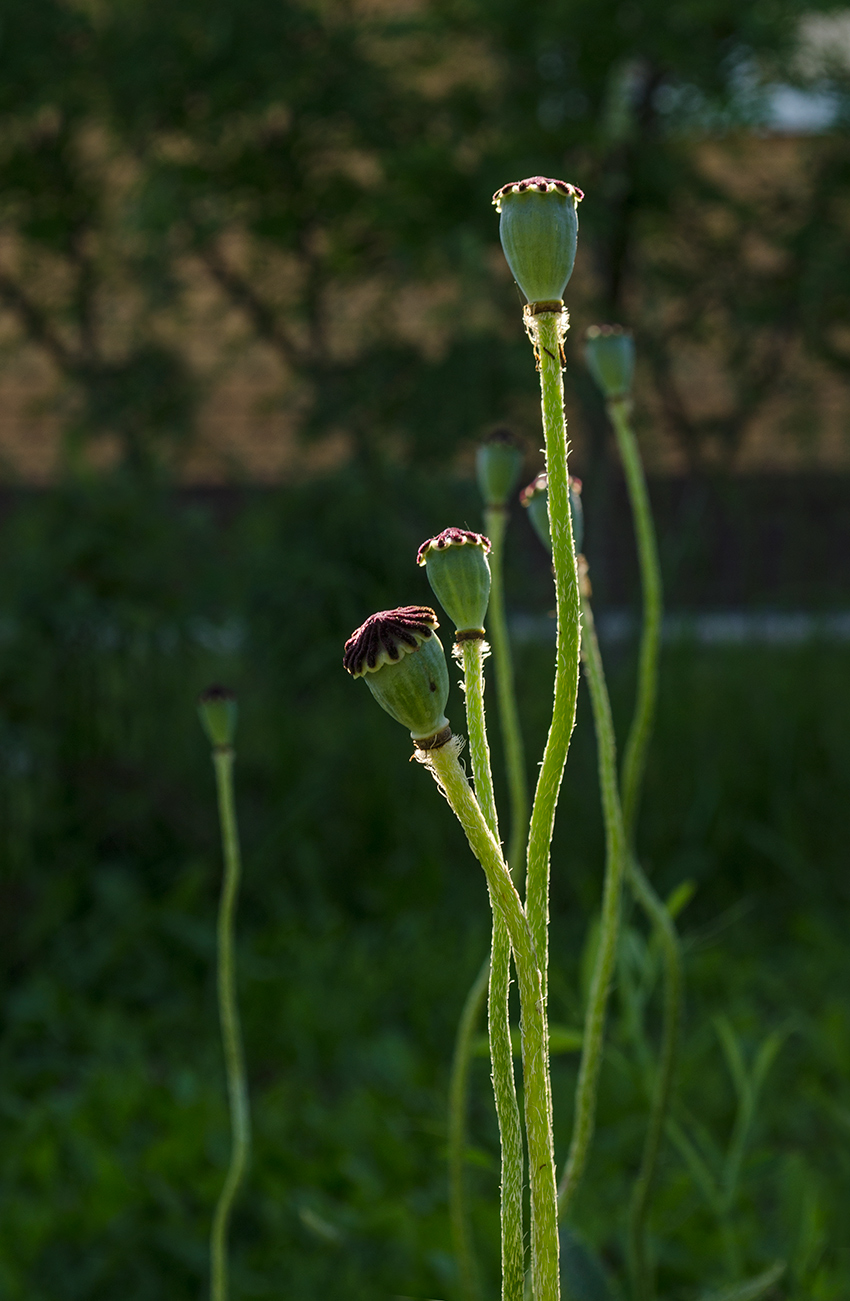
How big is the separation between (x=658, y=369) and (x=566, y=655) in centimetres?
356

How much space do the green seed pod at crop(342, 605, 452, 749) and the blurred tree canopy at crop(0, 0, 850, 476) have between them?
9.38 feet

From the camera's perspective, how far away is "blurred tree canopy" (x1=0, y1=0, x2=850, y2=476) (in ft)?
10.7

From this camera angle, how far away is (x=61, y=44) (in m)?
3.56

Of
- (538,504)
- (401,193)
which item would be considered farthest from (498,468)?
(401,193)

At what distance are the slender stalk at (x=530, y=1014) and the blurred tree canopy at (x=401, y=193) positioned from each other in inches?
114

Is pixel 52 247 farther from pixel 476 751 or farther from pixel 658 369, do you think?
pixel 476 751

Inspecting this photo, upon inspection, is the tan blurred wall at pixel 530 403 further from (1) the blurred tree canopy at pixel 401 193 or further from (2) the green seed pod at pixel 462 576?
(2) the green seed pod at pixel 462 576

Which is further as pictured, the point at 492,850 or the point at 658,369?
the point at 658,369

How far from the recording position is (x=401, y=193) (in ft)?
10.9

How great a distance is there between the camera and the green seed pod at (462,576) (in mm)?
535

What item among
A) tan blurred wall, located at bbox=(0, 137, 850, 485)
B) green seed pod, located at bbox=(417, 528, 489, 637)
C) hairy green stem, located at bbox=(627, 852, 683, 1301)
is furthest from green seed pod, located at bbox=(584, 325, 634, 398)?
tan blurred wall, located at bbox=(0, 137, 850, 485)

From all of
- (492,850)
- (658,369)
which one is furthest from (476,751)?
(658,369)

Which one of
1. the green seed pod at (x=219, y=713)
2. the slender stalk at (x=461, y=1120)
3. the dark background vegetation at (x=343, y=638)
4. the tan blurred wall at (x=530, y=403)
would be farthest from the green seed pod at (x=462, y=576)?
the tan blurred wall at (x=530, y=403)

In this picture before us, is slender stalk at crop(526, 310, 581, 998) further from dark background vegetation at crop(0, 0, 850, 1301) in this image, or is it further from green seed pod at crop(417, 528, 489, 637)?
dark background vegetation at crop(0, 0, 850, 1301)
